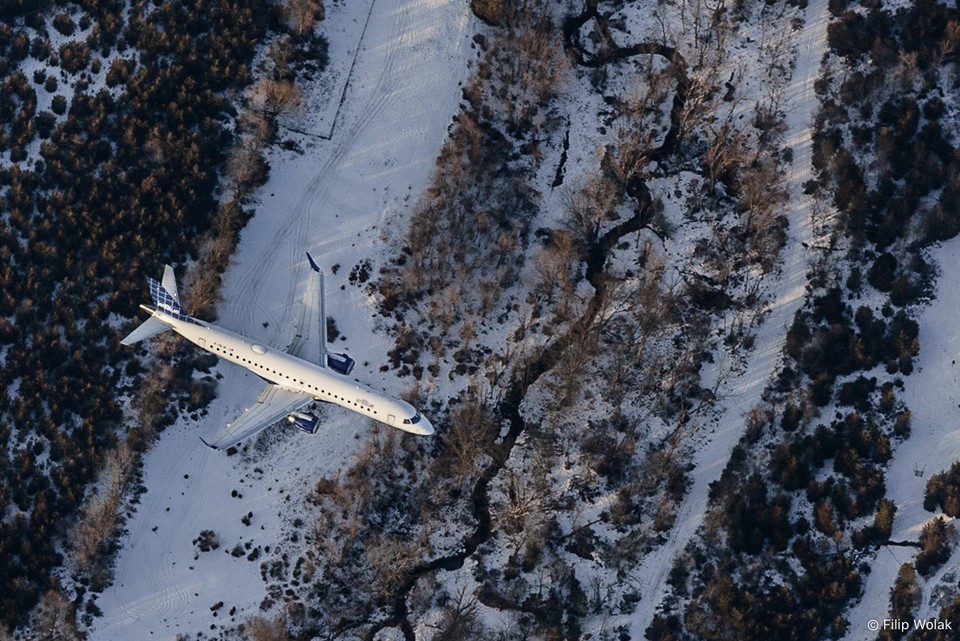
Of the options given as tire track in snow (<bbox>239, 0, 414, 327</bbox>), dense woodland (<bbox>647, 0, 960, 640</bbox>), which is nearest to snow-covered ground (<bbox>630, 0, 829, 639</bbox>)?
dense woodland (<bbox>647, 0, 960, 640</bbox>)

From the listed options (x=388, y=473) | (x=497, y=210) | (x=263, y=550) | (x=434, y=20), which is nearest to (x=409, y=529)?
(x=388, y=473)

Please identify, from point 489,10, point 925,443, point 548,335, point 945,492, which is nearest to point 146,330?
point 548,335

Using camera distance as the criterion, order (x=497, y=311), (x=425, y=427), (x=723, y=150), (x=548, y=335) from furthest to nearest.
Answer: (x=723, y=150)
(x=497, y=311)
(x=548, y=335)
(x=425, y=427)

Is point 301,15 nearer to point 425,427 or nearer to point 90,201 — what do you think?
point 90,201

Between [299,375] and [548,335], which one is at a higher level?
[548,335]

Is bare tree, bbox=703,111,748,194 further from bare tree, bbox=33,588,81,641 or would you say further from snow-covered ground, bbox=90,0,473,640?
bare tree, bbox=33,588,81,641

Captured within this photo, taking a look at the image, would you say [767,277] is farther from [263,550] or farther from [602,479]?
[263,550]

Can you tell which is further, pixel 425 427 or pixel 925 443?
pixel 925 443
